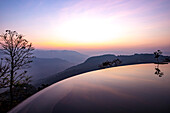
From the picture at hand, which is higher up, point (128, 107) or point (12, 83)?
point (128, 107)

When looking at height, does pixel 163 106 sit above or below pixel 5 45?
below

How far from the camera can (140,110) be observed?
1699 mm

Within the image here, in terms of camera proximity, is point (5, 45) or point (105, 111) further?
point (5, 45)

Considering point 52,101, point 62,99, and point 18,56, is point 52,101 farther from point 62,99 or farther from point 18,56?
point 18,56

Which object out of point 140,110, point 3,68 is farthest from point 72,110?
point 3,68

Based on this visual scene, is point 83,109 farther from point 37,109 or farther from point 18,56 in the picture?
point 18,56

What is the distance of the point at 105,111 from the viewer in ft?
5.45

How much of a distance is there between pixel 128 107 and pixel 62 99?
1.47 meters

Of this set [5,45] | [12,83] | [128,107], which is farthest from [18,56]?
[128,107]

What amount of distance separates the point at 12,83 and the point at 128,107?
963 centimetres

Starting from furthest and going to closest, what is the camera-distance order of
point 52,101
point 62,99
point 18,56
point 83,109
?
point 18,56 < point 62,99 < point 52,101 < point 83,109

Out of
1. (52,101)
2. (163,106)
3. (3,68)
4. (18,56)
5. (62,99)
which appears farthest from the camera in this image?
(18,56)

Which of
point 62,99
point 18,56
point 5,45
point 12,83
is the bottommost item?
point 12,83

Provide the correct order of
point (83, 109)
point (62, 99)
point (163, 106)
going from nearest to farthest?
point (83, 109) → point (163, 106) → point (62, 99)
